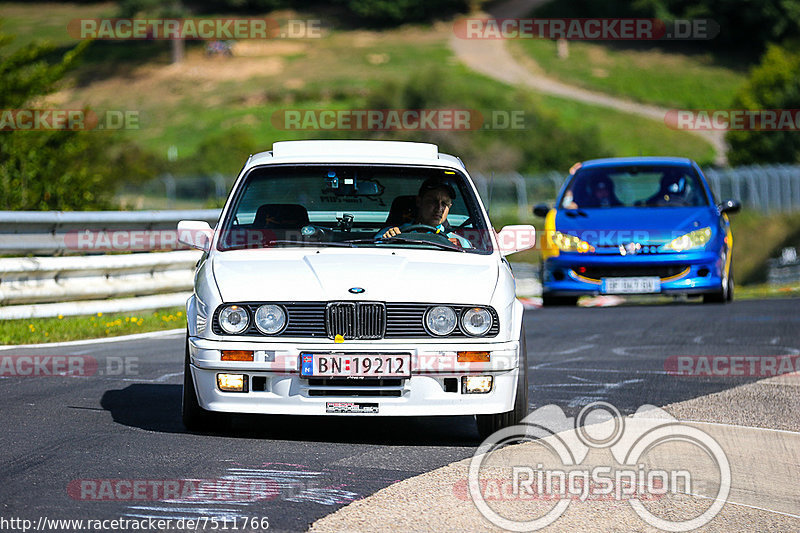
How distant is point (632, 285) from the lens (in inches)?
584

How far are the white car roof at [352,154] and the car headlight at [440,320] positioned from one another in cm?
154

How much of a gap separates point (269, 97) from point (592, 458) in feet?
281

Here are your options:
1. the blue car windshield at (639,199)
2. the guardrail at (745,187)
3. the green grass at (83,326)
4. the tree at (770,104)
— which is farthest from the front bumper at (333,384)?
the tree at (770,104)

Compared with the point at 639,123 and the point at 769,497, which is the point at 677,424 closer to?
the point at 769,497

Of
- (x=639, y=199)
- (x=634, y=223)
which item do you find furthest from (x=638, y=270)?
(x=639, y=199)

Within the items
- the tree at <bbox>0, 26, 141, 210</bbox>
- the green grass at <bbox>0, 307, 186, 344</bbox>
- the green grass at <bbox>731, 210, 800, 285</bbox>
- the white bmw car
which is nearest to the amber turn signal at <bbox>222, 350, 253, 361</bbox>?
the white bmw car

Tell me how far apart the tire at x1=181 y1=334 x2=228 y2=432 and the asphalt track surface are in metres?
0.07

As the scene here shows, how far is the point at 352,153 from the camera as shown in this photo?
325 inches

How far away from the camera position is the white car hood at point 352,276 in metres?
6.85

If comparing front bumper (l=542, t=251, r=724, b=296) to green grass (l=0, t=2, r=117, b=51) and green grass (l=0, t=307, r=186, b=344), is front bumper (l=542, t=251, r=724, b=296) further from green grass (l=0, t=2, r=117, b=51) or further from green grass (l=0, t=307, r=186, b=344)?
green grass (l=0, t=2, r=117, b=51)

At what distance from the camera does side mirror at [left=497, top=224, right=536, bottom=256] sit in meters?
7.96

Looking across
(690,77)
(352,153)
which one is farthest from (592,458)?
(690,77)

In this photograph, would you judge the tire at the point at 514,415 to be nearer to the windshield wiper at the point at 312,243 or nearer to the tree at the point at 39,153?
the windshield wiper at the point at 312,243

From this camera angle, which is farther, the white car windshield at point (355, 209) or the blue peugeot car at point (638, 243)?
the blue peugeot car at point (638, 243)
